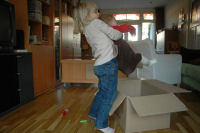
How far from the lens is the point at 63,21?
3.15 meters

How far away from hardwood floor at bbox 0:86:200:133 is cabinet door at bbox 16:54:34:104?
10 cm

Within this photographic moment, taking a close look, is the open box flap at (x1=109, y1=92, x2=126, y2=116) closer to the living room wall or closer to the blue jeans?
the blue jeans

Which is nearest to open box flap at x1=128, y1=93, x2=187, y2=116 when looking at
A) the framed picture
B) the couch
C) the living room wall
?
the couch

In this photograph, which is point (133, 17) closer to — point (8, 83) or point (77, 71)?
point (77, 71)

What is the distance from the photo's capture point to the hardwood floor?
4.09 feet

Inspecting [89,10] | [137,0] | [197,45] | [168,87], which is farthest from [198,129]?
[137,0]

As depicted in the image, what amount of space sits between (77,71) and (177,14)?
15.1 feet

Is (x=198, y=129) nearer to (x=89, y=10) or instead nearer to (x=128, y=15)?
(x=89, y=10)

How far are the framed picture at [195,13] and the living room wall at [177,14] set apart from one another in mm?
382

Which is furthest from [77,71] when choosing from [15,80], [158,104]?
[158,104]

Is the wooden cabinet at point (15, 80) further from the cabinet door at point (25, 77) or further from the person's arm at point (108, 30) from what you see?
the person's arm at point (108, 30)

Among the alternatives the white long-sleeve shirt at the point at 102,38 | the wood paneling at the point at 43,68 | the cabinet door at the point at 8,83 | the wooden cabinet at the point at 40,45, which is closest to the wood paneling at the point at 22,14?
the wooden cabinet at the point at 40,45

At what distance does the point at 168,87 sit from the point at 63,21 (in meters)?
2.54

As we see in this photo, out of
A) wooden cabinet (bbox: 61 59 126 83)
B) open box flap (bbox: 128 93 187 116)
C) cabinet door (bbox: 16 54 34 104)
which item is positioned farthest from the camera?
wooden cabinet (bbox: 61 59 126 83)
